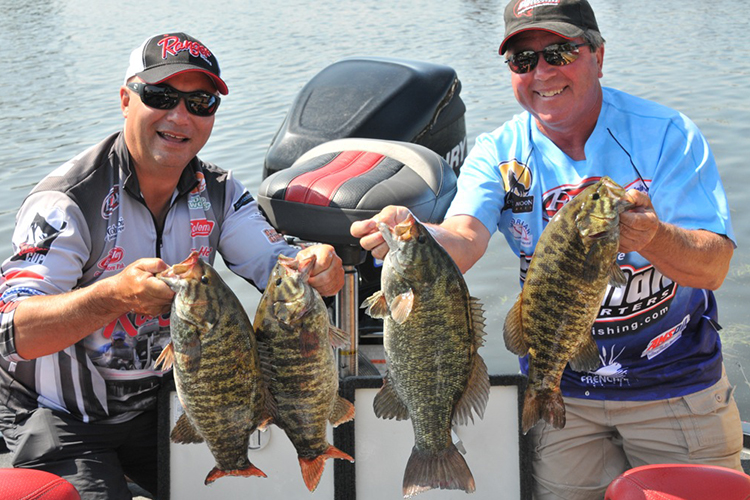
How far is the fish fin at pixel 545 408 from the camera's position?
2.80m

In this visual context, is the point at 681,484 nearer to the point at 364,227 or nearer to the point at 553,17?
the point at 364,227

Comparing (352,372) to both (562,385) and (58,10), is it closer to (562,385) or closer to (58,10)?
(562,385)

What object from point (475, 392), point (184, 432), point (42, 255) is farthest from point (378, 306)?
point (42, 255)

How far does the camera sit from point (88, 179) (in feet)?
10.8

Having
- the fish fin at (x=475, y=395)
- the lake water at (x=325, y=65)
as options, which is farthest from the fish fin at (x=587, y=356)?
the lake water at (x=325, y=65)

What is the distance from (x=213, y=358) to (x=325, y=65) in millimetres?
13415

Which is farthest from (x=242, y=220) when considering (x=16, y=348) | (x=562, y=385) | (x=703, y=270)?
(x=703, y=270)

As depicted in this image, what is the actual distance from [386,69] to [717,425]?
3381 mm

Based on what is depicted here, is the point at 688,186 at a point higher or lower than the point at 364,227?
lower

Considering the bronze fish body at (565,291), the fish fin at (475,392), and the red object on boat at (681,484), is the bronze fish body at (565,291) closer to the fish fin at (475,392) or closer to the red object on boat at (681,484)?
the fish fin at (475,392)

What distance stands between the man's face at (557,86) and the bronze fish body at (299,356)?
1.27 meters

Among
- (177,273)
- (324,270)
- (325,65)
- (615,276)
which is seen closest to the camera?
(177,273)

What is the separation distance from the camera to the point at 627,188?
3.28 metres

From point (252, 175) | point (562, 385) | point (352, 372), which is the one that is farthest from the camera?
point (252, 175)
